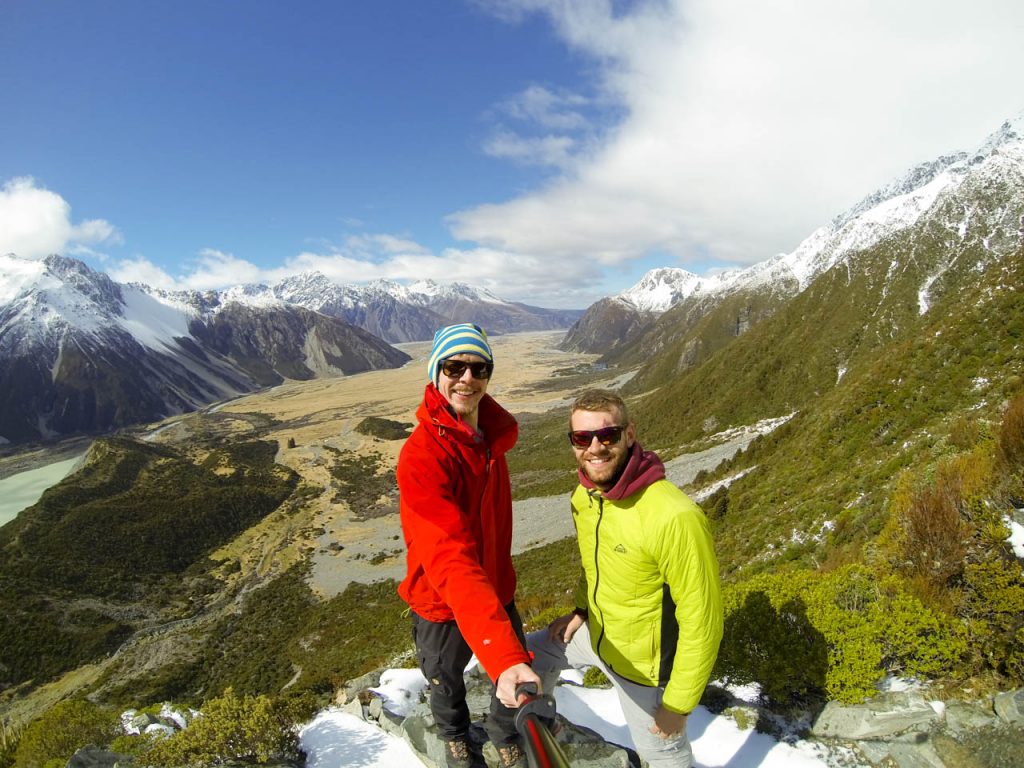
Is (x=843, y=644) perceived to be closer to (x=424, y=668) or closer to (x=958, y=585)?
(x=958, y=585)

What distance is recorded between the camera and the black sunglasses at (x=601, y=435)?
3596mm

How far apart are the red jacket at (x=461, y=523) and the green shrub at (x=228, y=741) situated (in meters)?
4.96

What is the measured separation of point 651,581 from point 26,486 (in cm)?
14318

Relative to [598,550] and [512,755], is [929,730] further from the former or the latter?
[512,755]

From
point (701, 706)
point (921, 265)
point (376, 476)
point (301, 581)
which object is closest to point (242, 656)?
point (301, 581)

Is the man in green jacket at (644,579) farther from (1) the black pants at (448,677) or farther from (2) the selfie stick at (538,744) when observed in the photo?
(2) the selfie stick at (538,744)

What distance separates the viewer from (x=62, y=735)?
Answer: 845 centimetres

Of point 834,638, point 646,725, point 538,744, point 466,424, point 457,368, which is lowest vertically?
point 834,638

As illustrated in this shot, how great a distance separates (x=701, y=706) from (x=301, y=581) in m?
46.9

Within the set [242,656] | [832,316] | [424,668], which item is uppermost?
[832,316]

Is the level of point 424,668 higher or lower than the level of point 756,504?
higher

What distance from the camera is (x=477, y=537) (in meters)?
3.60

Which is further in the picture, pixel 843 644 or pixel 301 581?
pixel 301 581

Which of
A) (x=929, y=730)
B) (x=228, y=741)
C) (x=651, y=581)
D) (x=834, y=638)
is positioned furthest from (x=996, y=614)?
(x=228, y=741)
